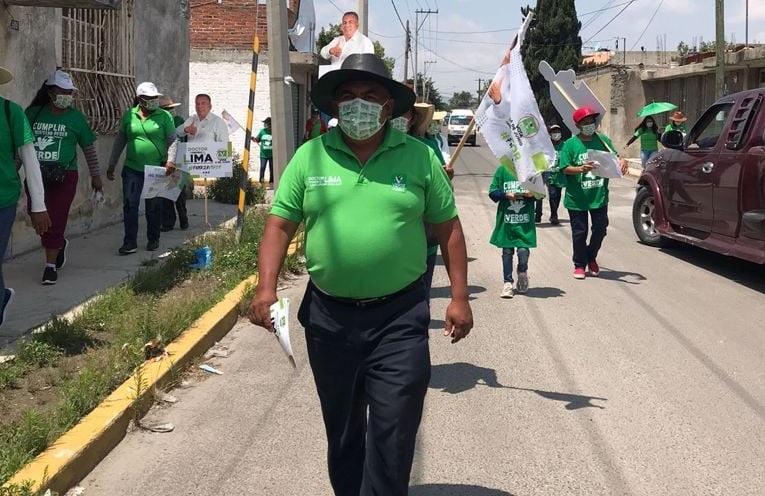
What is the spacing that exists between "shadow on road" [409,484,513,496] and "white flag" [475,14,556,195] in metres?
2.89

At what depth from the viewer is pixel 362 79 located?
3.29 metres

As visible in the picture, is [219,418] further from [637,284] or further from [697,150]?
[697,150]

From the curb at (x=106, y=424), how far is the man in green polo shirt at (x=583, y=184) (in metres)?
4.26

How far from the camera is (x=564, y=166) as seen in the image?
29.0ft

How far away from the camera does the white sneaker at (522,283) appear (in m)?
8.39

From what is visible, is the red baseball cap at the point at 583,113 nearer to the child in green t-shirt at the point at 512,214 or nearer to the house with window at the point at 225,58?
the child in green t-shirt at the point at 512,214

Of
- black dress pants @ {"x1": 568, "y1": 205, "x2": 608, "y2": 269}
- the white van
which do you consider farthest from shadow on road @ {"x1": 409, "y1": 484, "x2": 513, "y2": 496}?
the white van

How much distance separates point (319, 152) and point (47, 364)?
290 cm

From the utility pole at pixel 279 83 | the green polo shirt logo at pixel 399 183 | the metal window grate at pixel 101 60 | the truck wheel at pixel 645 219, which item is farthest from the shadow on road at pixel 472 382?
the truck wheel at pixel 645 219

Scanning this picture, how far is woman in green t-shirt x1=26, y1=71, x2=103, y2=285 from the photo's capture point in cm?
750

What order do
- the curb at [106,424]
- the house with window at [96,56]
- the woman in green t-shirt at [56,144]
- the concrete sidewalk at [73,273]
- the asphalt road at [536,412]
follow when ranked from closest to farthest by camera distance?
the curb at [106,424] < the asphalt road at [536,412] < the concrete sidewalk at [73,273] < the woman in green t-shirt at [56,144] < the house with window at [96,56]

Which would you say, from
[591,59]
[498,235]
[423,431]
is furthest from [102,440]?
[591,59]

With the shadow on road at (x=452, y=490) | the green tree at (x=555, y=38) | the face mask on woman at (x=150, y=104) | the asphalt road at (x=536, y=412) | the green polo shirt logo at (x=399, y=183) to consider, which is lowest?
the shadow on road at (x=452, y=490)

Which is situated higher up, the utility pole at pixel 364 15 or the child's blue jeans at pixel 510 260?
the utility pole at pixel 364 15
